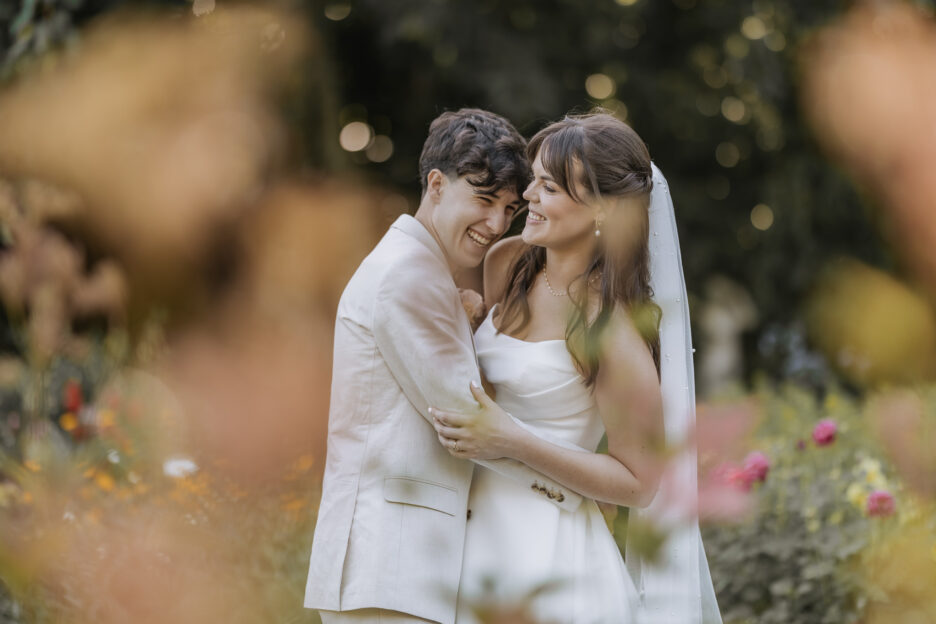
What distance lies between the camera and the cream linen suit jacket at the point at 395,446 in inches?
87.0

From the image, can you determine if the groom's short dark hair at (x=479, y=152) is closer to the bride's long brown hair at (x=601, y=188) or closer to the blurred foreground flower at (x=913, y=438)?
the bride's long brown hair at (x=601, y=188)

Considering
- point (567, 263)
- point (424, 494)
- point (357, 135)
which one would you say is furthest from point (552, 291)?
point (357, 135)

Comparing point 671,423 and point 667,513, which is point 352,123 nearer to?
point 671,423

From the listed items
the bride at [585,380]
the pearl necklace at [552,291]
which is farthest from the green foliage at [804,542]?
the pearl necklace at [552,291]

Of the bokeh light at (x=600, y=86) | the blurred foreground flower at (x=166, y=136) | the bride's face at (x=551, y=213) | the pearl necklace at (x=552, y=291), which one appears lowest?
the pearl necklace at (x=552, y=291)

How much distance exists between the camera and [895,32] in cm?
549

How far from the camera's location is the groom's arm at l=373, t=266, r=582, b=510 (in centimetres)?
220

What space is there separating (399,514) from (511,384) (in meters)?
0.48

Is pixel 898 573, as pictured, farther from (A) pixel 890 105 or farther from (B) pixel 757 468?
(A) pixel 890 105

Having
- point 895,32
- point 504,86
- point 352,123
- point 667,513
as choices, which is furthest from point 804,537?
point 352,123

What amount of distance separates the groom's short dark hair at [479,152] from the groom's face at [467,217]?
2 cm

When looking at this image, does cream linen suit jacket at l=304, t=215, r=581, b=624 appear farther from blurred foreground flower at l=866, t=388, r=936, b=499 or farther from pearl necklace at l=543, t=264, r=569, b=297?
blurred foreground flower at l=866, t=388, r=936, b=499

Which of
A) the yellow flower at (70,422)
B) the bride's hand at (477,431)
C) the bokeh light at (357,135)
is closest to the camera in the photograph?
the bride's hand at (477,431)

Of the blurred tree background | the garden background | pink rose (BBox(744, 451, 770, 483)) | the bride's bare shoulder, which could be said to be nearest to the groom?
the bride's bare shoulder
